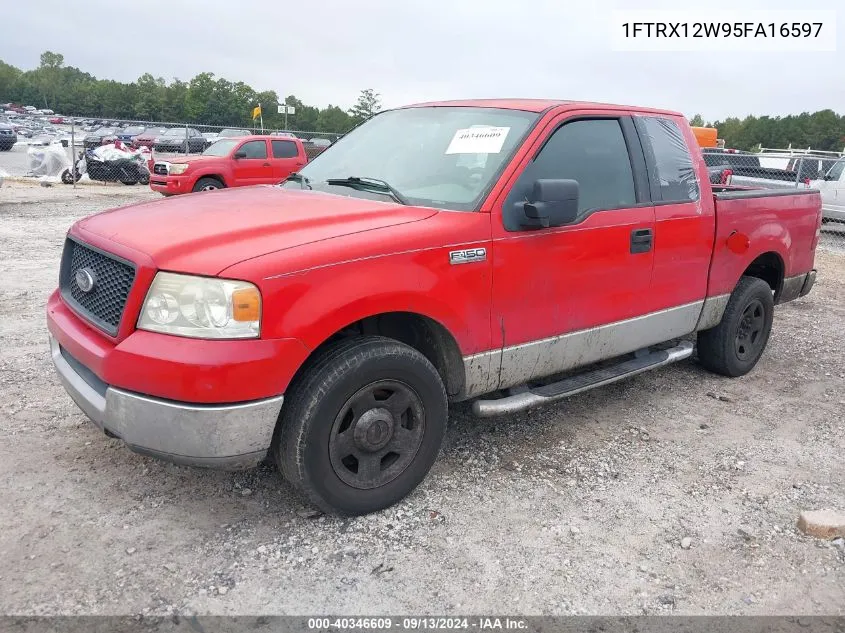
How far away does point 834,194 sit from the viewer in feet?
46.0

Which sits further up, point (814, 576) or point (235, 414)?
point (235, 414)

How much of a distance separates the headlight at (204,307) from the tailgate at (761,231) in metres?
3.32

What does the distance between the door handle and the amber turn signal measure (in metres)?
2.31

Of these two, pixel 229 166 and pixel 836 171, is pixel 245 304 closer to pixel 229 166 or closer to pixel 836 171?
pixel 229 166

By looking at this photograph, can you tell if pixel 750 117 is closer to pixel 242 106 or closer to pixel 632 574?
pixel 242 106

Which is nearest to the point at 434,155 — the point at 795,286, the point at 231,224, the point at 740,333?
the point at 231,224

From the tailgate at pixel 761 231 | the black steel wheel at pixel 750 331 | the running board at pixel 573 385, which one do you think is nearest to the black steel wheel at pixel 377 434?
the running board at pixel 573 385

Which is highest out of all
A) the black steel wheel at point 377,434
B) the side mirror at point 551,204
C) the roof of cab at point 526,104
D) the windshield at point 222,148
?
the windshield at point 222,148

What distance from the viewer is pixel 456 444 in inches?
155

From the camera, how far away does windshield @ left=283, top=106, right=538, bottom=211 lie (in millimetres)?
3449

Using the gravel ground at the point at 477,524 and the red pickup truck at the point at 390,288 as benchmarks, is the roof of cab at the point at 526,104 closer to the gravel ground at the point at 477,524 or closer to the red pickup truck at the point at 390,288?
the red pickup truck at the point at 390,288

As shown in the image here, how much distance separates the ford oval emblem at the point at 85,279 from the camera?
2.99 m

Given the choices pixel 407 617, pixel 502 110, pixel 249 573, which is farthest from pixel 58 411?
pixel 502 110

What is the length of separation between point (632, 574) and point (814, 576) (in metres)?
0.77
